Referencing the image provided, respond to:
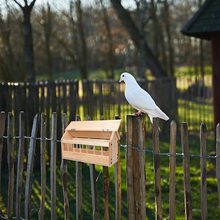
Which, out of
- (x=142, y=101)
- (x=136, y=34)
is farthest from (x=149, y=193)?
(x=136, y=34)

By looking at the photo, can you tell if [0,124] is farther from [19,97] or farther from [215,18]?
[215,18]

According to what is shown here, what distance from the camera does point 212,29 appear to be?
8.30m

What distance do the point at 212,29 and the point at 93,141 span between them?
4.98 meters

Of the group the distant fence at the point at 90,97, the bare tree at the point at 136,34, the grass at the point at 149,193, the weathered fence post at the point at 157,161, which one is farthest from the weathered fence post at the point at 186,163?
the bare tree at the point at 136,34

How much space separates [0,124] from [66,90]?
13.3 ft

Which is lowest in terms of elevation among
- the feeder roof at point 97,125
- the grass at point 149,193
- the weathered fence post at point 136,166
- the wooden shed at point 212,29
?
the grass at point 149,193

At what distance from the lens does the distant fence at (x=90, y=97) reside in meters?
8.40

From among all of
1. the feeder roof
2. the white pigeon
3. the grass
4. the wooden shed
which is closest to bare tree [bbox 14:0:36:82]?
the grass

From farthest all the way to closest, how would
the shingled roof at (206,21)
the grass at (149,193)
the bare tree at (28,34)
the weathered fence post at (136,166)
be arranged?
the bare tree at (28,34)
the shingled roof at (206,21)
the grass at (149,193)
the weathered fence post at (136,166)

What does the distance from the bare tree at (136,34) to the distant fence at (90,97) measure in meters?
1.28

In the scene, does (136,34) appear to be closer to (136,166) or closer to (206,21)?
(206,21)

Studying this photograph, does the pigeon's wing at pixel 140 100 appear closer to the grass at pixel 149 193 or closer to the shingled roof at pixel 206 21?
the grass at pixel 149 193

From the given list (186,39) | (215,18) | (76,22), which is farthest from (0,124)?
(186,39)

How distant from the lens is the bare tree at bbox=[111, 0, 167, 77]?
15.4 meters
